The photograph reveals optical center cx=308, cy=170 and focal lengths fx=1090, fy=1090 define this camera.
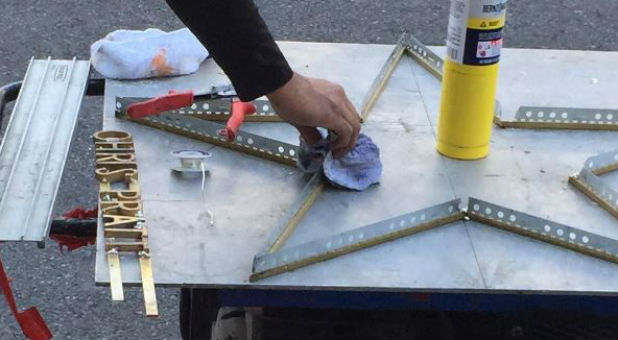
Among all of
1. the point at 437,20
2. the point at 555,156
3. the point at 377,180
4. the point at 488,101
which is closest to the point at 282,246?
the point at 377,180

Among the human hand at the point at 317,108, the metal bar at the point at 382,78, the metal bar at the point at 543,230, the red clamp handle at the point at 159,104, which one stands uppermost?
the human hand at the point at 317,108

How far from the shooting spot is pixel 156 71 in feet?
6.18

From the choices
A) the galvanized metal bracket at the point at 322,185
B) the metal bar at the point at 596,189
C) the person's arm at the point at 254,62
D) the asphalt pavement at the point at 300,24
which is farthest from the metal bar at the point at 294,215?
the asphalt pavement at the point at 300,24

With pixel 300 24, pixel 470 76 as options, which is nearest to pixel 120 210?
pixel 470 76

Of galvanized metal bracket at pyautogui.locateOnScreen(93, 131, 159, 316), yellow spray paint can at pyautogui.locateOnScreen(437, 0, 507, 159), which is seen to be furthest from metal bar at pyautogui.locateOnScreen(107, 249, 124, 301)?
yellow spray paint can at pyautogui.locateOnScreen(437, 0, 507, 159)

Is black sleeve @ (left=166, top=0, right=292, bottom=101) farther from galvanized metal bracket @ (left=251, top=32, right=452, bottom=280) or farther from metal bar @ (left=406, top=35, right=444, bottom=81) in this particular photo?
metal bar @ (left=406, top=35, right=444, bottom=81)

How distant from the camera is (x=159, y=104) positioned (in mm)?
1681

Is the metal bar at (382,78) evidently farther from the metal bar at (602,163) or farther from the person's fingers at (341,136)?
the metal bar at (602,163)

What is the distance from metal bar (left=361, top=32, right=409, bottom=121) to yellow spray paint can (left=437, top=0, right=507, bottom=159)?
19cm

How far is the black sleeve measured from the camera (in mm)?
1324

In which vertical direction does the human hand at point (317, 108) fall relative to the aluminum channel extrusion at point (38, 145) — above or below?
above

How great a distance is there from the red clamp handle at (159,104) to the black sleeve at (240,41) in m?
0.33

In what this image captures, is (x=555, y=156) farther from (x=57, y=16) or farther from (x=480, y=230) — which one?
(x=57, y=16)

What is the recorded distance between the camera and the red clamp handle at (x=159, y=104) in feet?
5.49
